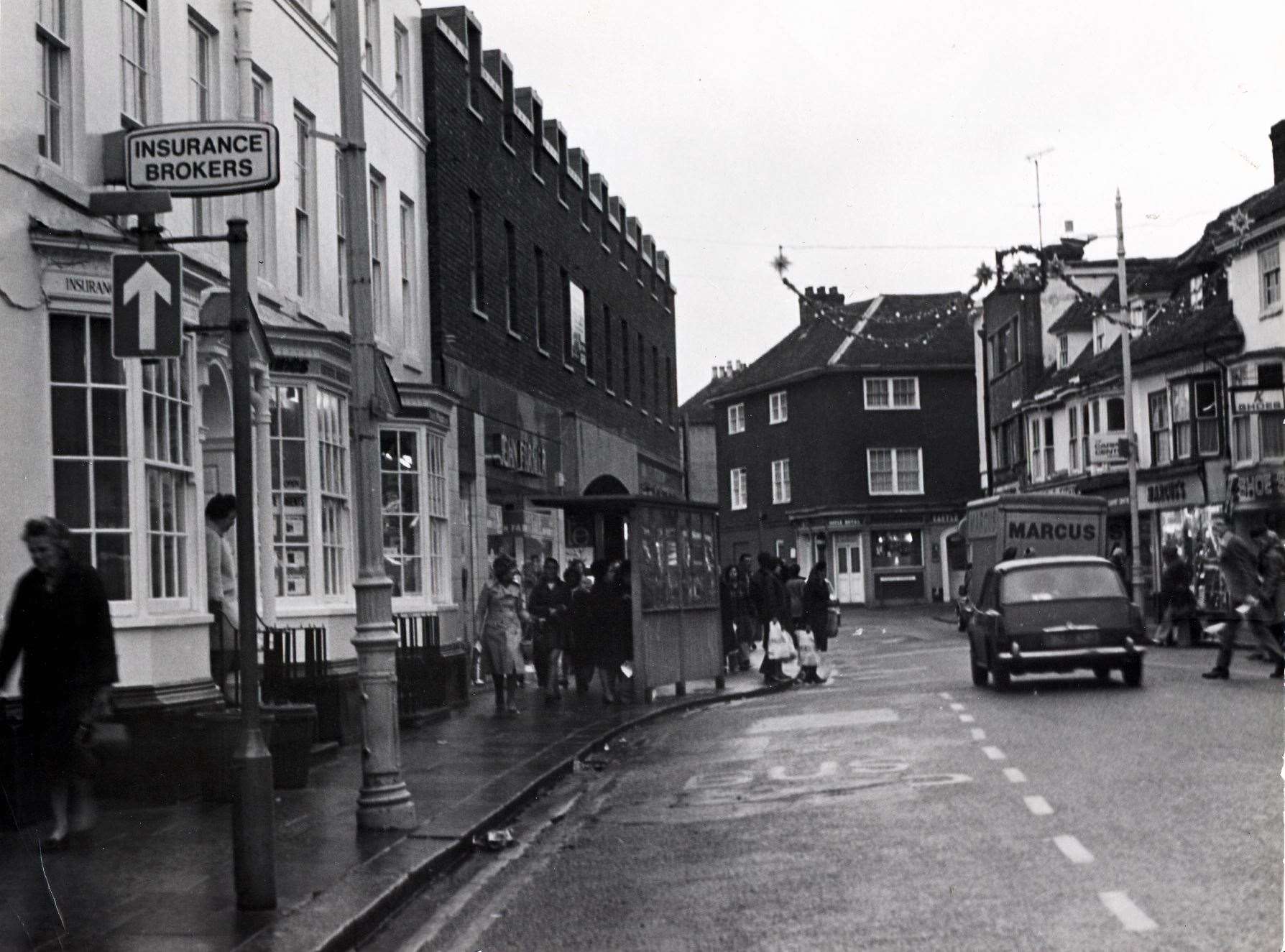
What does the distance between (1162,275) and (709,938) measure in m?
47.5

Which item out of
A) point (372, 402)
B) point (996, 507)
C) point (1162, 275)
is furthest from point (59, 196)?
point (1162, 275)

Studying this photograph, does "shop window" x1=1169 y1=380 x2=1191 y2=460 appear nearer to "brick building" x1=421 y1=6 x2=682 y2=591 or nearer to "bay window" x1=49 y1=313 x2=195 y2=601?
"brick building" x1=421 y1=6 x2=682 y2=591

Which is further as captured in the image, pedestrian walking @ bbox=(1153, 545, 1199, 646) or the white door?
the white door

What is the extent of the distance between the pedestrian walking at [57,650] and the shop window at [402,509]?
500 inches

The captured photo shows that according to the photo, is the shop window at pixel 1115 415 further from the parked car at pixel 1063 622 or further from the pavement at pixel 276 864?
the pavement at pixel 276 864

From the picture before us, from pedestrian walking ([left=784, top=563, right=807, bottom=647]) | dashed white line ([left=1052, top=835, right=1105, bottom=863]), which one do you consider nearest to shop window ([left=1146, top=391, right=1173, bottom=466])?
pedestrian walking ([left=784, top=563, right=807, bottom=647])

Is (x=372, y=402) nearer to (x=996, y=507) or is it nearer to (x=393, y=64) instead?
(x=393, y=64)

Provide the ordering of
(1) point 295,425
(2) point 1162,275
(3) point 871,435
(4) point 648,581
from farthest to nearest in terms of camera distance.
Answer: (3) point 871,435
(2) point 1162,275
(4) point 648,581
(1) point 295,425

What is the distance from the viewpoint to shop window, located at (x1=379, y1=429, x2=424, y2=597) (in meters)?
23.1

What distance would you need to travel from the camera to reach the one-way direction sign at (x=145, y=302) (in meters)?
8.50

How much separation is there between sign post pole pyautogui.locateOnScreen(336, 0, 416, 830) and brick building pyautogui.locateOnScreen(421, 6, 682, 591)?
14.7m

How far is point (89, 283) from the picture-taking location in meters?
12.9

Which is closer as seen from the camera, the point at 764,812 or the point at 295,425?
the point at 764,812

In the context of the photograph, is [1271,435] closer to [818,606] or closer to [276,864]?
[818,606]
